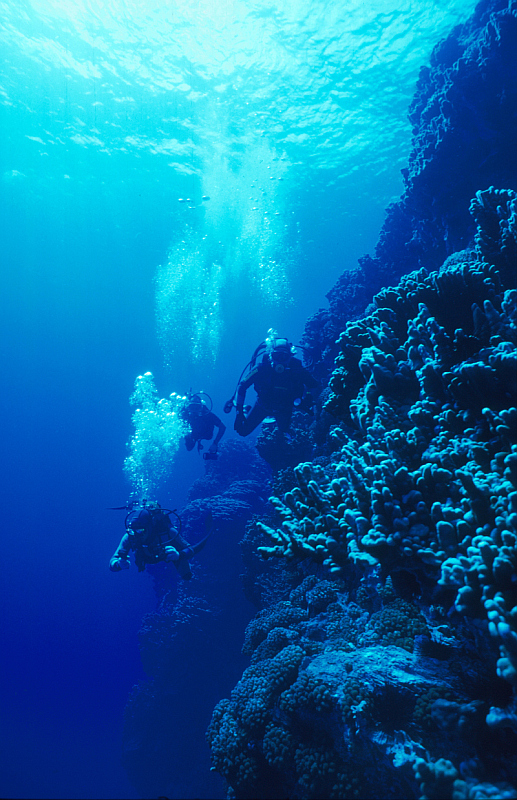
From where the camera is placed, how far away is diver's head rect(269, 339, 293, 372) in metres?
7.53

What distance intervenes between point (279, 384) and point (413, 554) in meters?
6.01

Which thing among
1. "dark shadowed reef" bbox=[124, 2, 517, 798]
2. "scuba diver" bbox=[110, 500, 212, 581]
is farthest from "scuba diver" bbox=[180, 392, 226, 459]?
"dark shadowed reef" bbox=[124, 2, 517, 798]

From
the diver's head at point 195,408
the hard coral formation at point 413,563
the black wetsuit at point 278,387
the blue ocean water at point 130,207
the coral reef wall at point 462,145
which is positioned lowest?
the hard coral formation at point 413,563

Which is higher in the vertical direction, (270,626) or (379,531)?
(270,626)

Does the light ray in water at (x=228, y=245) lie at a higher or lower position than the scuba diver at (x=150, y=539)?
higher

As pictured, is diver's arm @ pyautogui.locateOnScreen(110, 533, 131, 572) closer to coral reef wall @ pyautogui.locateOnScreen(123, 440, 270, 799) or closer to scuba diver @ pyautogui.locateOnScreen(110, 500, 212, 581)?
scuba diver @ pyautogui.locateOnScreen(110, 500, 212, 581)

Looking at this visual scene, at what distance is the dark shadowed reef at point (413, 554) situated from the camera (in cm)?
A: 189

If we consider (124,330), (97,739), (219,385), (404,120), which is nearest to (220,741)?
(404,120)

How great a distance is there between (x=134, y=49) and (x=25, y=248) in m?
31.5

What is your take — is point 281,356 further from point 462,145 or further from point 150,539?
point 462,145

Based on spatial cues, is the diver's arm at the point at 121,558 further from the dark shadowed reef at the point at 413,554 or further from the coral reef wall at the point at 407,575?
the coral reef wall at the point at 407,575

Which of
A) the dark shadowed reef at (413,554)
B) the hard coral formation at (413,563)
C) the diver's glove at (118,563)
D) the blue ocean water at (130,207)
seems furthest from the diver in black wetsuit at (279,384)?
the blue ocean water at (130,207)

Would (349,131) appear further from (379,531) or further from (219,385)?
(219,385)

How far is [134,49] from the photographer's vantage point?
1470 cm
